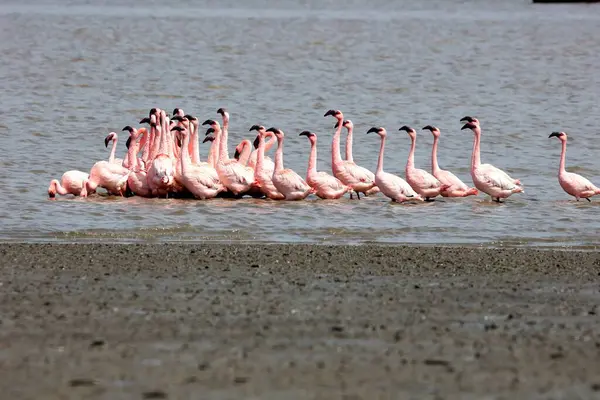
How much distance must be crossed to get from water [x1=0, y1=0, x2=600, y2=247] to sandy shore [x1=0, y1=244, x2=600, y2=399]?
2.16 metres

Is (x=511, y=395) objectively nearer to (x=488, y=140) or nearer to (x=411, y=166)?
(x=411, y=166)

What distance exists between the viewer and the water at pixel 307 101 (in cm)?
1539

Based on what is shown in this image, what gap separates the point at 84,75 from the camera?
36.9 meters

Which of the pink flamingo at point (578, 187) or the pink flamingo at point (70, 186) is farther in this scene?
the pink flamingo at point (578, 187)

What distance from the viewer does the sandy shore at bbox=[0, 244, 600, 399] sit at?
769 centimetres

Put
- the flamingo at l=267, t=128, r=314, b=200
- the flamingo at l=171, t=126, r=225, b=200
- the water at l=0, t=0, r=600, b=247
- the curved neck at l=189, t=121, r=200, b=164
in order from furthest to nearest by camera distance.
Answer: the curved neck at l=189, t=121, r=200, b=164 < the flamingo at l=171, t=126, r=225, b=200 < the flamingo at l=267, t=128, r=314, b=200 < the water at l=0, t=0, r=600, b=247

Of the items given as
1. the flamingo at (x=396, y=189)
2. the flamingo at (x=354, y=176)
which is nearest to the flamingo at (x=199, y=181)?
the flamingo at (x=354, y=176)

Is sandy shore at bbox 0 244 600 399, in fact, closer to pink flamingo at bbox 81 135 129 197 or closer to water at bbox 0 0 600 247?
water at bbox 0 0 600 247

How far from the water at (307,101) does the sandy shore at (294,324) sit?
7.08 ft

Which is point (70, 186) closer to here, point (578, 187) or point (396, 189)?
point (396, 189)

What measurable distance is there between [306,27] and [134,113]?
28893 mm

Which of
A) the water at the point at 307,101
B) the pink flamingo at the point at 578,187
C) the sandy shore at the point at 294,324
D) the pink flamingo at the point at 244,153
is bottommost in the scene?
the water at the point at 307,101

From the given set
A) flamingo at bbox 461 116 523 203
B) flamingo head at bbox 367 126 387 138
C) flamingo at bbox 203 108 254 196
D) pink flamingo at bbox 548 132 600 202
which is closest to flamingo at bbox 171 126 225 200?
flamingo at bbox 203 108 254 196

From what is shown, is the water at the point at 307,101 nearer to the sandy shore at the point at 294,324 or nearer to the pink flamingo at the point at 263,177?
the pink flamingo at the point at 263,177
